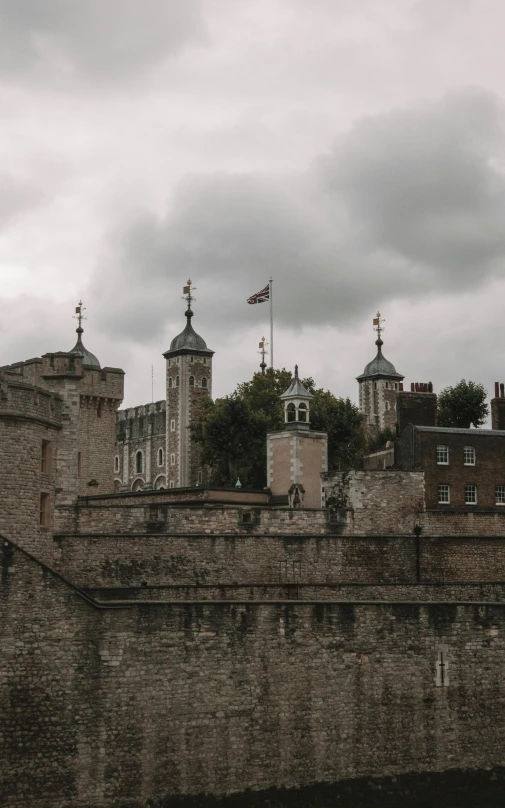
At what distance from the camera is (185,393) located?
110250 millimetres

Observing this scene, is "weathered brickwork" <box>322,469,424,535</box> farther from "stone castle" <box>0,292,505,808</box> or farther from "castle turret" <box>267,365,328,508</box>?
"castle turret" <box>267,365,328,508</box>

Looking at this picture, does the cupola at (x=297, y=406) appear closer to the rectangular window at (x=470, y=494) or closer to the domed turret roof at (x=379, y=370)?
the rectangular window at (x=470, y=494)

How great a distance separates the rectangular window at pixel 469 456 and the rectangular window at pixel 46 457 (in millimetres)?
24555

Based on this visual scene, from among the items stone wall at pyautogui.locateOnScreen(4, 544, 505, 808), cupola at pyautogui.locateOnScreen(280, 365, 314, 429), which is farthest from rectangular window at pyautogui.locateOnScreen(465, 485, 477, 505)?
stone wall at pyautogui.locateOnScreen(4, 544, 505, 808)

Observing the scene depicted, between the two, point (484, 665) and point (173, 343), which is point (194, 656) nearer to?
point (484, 665)

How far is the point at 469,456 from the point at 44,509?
25055 millimetres

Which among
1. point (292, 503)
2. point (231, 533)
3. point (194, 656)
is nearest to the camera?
point (194, 656)

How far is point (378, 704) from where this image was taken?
3123 cm

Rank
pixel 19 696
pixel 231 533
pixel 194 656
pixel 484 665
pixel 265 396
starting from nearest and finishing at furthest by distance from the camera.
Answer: pixel 19 696, pixel 194 656, pixel 484 665, pixel 231 533, pixel 265 396

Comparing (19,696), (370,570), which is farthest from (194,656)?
(370,570)

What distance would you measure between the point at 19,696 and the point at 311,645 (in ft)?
24.1

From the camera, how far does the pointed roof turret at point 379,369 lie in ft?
412

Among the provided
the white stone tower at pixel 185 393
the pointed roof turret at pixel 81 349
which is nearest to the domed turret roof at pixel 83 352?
the pointed roof turret at pixel 81 349

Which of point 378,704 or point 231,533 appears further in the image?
point 231,533
